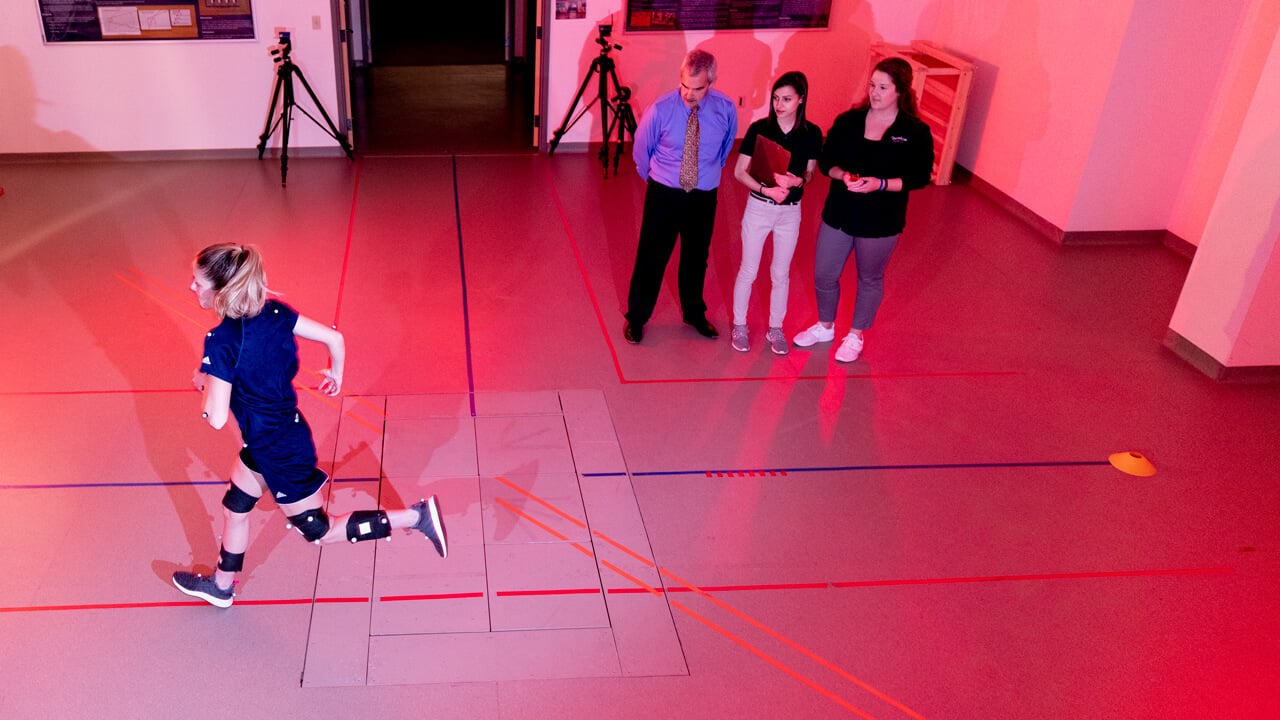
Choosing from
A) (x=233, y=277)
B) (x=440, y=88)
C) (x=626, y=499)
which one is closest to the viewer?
(x=233, y=277)

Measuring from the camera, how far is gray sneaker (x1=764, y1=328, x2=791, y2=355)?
5.23 metres

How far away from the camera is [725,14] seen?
316 inches

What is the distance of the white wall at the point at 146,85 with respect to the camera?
7129 millimetres

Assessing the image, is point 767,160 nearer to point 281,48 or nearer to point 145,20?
point 281,48

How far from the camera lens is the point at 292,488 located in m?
3.13

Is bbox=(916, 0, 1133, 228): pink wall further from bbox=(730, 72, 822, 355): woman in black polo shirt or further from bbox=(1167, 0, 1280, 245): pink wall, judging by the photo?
bbox=(730, 72, 822, 355): woman in black polo shirt

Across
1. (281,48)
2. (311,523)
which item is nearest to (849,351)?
(311,523)

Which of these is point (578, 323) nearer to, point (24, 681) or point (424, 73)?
point (24, 681)

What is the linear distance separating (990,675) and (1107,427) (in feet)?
6.50

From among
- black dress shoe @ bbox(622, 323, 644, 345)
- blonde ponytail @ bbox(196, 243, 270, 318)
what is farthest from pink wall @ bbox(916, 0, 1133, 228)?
blonde ponytail @ bbox(196, 243, 270, 318)

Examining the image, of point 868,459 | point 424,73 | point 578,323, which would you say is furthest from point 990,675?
point 424,73

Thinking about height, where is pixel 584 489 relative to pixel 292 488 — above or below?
below

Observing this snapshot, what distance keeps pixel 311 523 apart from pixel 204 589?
50 cm

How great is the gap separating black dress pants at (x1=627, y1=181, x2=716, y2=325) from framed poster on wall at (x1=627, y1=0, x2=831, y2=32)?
350 centimetres
